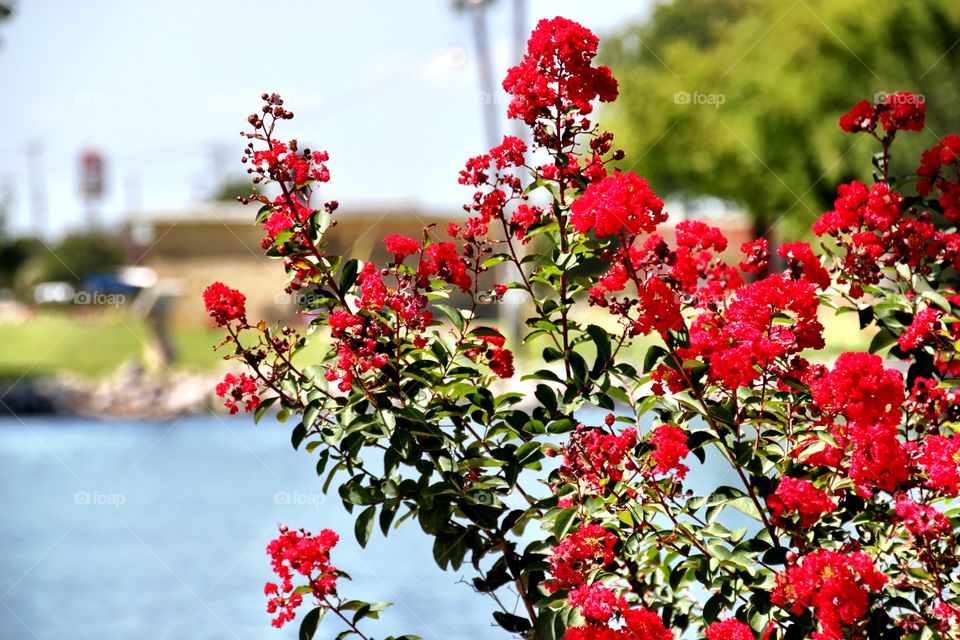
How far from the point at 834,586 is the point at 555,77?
102 cm

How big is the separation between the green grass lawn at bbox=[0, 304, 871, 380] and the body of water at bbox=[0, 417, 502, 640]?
5.68m

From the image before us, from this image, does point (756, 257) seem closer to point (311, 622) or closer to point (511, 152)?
point (511, 152)

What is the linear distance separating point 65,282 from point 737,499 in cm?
4189

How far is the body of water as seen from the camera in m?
5.24

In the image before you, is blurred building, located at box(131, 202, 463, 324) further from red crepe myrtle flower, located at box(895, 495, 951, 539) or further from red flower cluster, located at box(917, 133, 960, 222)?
red crepe myrtle flower, located at box(895, 495, 951, 539)

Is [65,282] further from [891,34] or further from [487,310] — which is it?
[891,34]

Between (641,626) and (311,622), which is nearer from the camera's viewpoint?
(641,626)

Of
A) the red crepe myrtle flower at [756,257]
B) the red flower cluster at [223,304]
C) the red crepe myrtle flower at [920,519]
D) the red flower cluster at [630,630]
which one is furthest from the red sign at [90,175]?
the red crepe myrtle flower at [920,519]

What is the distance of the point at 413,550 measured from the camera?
7.00 metres

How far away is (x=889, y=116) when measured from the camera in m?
2.38

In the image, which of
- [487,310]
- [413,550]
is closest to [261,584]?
[413,550]

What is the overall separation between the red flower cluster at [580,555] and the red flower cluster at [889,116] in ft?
3.77
